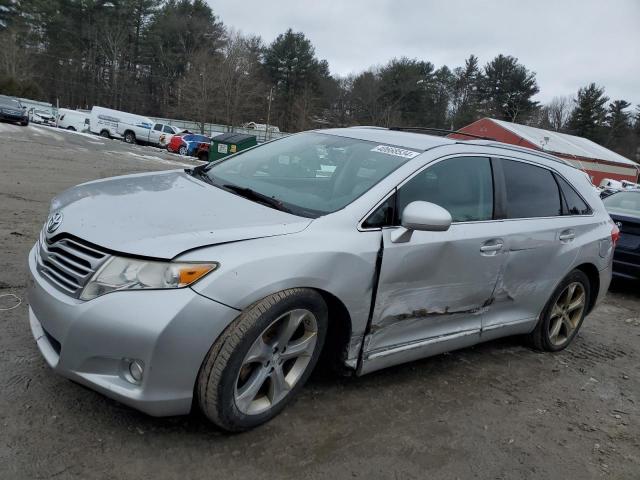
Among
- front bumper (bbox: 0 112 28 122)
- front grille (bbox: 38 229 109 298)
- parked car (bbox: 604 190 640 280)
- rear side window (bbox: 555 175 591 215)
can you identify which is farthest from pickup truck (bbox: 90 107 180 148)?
front grille (bbox: 38 229 109 298)

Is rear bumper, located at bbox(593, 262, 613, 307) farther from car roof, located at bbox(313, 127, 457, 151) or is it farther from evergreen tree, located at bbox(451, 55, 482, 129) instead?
evergreen tree, located at bbox(451, 55, 482, 129)

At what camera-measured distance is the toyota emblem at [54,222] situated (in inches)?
106

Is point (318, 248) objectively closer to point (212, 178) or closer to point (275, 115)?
point (212, 178)

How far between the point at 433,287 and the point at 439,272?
0.32ft

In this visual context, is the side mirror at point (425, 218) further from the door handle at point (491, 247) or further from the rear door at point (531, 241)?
the rear door at point (531, 241)

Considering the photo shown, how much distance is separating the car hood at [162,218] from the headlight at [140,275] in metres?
0.05

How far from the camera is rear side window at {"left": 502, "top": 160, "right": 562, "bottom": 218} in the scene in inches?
149

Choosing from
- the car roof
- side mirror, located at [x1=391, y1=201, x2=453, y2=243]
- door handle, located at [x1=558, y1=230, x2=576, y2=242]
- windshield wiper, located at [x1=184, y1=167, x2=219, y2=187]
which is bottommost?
door handle, located at [x1=558, y1=230, x2=576, y2=242]

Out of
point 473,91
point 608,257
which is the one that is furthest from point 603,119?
point 608,257

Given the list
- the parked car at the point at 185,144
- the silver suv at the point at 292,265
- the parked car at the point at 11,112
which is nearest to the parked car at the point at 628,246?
the silver suv at the point at 292,265

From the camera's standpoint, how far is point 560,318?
4.43m

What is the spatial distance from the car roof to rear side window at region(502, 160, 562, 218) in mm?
556

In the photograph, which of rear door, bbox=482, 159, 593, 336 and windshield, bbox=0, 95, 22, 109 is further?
windshield, bbox=0, 95, 22, 109

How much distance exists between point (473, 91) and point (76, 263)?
79.6m
